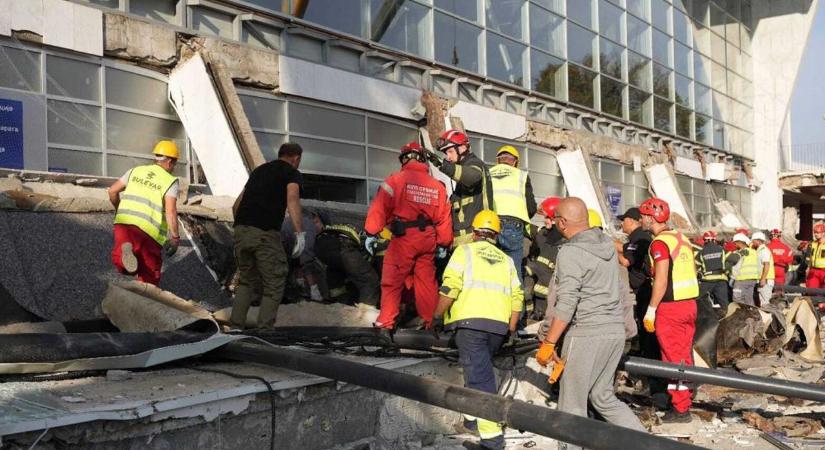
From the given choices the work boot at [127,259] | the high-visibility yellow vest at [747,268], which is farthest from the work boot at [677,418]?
the high-visibility yellow vest at [747,268]

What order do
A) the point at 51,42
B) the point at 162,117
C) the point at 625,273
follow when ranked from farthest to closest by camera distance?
the point at 162,117, the point at 51,42, the point at 625,273

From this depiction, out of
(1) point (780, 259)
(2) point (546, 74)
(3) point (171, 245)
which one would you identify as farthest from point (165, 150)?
(1) point (780, 259)

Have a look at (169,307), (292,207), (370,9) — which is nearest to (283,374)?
(169,307)

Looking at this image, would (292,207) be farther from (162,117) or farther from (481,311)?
(162,117)

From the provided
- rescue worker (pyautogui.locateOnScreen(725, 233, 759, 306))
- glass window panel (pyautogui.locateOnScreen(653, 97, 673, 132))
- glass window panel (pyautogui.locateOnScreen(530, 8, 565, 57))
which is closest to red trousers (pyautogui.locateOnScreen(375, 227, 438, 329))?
rescue worker (pyautogui.locateOnScreen(725, 233, 759, 306))

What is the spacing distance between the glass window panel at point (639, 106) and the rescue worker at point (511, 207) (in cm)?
1633

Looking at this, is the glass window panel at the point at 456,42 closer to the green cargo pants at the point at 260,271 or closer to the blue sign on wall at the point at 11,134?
the blue sign on wall at the point at 11,134

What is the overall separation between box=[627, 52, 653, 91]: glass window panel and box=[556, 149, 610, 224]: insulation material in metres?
4.93

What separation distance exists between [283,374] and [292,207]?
2132 millimetres

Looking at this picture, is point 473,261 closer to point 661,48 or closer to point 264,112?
point 264,112

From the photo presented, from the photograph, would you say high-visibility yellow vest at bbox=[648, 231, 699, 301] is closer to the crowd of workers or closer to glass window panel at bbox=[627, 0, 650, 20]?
the crowd of workers

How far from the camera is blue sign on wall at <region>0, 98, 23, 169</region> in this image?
29.2ft

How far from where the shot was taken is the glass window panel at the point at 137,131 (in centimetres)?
1020

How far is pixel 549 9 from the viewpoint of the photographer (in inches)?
765
